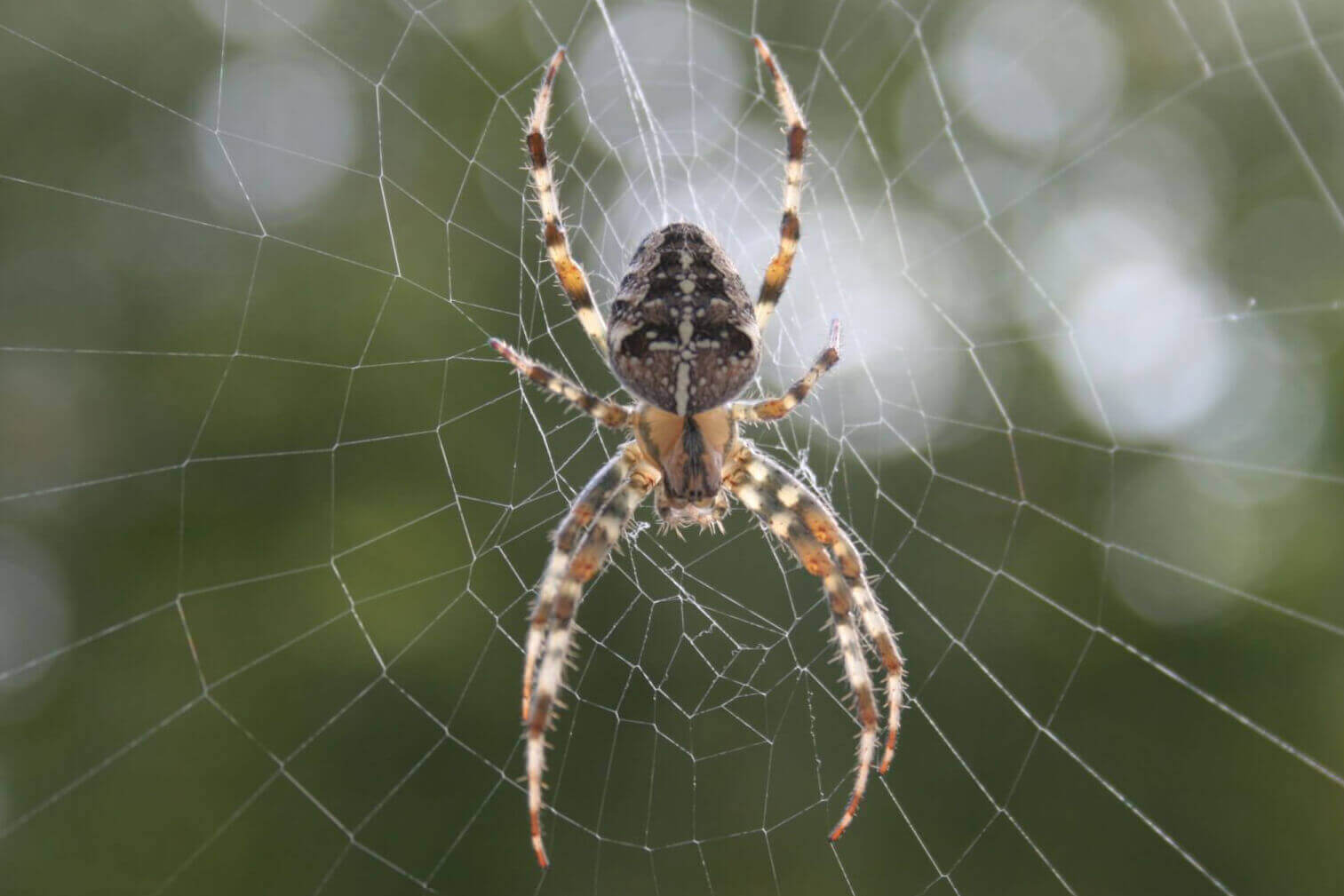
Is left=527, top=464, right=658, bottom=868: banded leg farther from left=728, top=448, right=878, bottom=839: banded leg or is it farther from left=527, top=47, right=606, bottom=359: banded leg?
left=527, top=47, right=606, bottom=359: banded leg

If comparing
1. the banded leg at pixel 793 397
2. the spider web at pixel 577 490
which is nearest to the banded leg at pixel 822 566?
the banded leg at pixel 793 397

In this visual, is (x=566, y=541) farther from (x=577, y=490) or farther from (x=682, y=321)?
(x=577, y=490)

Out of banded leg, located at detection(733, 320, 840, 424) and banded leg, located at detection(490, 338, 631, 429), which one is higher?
banded leg, located at detection(733, 320, 840, 424)

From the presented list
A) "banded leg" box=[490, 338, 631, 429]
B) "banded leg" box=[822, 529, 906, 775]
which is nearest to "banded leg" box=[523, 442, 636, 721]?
"banded leg" box=[490, 338, 631, 429]

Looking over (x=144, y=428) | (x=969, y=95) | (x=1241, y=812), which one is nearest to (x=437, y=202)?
(x=144, y=428)

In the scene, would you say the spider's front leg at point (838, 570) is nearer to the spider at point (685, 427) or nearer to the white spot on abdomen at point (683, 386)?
the spider at point (685, 427)

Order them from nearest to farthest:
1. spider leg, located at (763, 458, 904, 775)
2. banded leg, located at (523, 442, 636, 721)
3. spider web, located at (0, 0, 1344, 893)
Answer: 1. banded leg, located at (523, 442, 636, 721)
2. spider leg, located at (763, 458, 904, 775)
3. spider web, located at (0, 0, 1344, 893)
